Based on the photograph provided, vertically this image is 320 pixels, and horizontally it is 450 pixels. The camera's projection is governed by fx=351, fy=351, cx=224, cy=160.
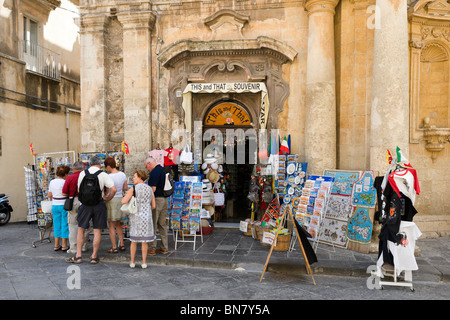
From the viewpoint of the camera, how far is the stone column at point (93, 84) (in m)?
10.0

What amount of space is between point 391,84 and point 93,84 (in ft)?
25.6

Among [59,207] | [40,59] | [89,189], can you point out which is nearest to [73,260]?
[59,207]

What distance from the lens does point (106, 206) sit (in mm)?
6629

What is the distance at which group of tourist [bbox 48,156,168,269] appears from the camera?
5910 mm

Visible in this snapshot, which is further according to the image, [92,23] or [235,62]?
[92,23]

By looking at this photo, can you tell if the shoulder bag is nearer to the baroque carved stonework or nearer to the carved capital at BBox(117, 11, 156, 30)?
the baroque carved stonework

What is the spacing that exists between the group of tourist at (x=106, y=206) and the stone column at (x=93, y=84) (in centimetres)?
308

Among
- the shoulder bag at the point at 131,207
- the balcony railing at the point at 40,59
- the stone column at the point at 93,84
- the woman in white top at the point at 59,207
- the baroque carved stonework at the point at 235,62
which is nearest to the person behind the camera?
the shoulder bag at the point at 131,207

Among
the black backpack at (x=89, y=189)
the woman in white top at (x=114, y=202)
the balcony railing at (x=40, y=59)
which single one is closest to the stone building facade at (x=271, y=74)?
the woman in white top at (x=114, y=202)

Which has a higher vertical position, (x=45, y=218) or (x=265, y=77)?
(x=265, y=77)

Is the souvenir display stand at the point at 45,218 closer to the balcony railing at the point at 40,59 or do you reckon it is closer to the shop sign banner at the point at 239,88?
the shop sign banner at the point at 239,88

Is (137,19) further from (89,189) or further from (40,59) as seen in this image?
(40,59)

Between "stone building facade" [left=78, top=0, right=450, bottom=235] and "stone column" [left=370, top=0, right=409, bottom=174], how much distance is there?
0.39 m

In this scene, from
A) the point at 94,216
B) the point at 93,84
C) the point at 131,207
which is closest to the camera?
the point at 131,207
